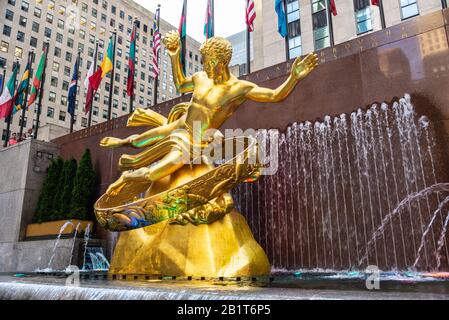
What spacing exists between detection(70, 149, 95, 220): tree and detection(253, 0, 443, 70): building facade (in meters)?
13.2

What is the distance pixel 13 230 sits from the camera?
14016 mm

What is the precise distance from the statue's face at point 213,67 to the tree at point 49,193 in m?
9.20

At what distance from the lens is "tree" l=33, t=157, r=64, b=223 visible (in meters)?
13.9

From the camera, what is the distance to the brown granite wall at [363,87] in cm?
851

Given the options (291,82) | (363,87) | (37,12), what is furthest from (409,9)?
(37,12)

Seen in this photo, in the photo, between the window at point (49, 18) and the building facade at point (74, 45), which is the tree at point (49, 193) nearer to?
the building facade at point (74, 45)

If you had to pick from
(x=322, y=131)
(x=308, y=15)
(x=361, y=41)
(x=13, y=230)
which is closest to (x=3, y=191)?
(x=13, y=230)

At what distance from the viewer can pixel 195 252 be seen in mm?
6457

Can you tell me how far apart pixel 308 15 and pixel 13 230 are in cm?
2213

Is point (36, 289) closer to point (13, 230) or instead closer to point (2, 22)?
point (13, 230)


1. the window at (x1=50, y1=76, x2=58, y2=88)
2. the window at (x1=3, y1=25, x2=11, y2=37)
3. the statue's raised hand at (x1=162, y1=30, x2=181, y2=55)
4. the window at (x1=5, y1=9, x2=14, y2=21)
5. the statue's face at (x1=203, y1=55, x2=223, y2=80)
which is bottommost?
the statue's face at (x1=203, y1=55, x2=223, y2=80)

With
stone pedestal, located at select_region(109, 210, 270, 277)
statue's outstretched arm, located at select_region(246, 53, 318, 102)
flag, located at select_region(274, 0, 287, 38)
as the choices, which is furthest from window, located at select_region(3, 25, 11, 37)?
statue's outstretched arm, located at select_region(246, 53, 318, 102)

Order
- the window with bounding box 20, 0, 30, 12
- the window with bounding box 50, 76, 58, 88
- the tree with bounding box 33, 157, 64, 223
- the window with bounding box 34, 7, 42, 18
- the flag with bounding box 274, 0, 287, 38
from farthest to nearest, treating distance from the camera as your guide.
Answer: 1. the window with bounding box 50, 76, 58, 88
2. the window with bounding box 34, 7, 42, 18
3. the window with bounding box 20, 0, 30, 12
4. the tree with bounding box 33, 157, 64, 223
5. the flag with bounding box 274, 0, 287, 38

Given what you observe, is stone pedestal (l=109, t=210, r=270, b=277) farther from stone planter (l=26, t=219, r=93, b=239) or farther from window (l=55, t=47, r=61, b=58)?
window (l=55, t=47, r=61, b=58)
